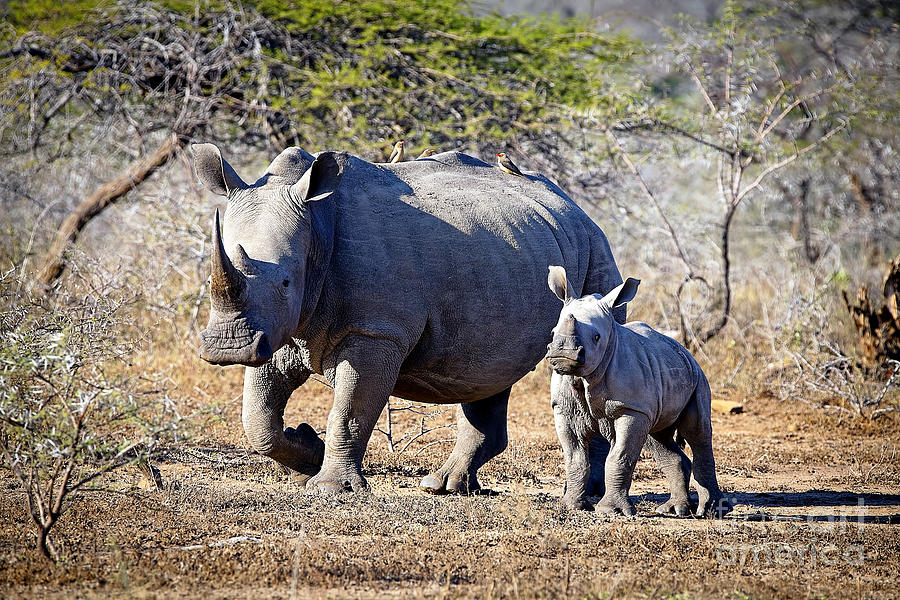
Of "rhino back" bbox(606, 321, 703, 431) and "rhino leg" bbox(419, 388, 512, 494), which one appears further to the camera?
"rhino leg" bbox(419, 388, 512, 494)

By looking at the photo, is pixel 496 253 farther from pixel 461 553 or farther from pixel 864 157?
pixel 864 157

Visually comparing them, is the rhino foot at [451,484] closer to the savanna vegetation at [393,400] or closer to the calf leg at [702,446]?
the savanna vegetation at [393,400]

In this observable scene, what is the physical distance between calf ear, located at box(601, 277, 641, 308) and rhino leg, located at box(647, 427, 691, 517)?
0.90 meters

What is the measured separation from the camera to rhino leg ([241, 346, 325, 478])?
6160 mm

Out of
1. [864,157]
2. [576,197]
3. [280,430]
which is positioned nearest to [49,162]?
[576,197]

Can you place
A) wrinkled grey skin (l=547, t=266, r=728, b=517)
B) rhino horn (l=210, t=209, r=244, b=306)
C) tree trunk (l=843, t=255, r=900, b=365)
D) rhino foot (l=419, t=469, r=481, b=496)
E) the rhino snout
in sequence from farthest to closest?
tree trunk (l=843, t=255, r=900, b=365), rhino foot (l=419, t=469, r=481, b=496), wrinkled grey skin (l=547, t=266, r=728, b=517), the rhino snout, rhino horn (l=210, t=209, r=244, b=306)

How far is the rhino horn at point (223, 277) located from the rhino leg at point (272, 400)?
1130mm

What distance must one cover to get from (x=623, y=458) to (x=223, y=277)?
2.36 metres

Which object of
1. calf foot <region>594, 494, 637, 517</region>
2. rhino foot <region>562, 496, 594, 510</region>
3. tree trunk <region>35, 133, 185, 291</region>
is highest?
calf foot <region>594, 494, 637, 517</region>

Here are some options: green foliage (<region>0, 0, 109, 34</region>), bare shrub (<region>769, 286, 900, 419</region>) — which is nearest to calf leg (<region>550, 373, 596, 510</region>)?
bare shrub (<region>769, 286, 900, 419</region>)

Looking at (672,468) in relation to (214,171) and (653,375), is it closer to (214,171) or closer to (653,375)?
(653,375)

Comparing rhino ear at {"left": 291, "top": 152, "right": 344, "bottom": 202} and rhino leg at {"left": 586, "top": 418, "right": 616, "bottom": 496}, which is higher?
rhino ear at {"left": 291, "top": 152, "right": 344, "bottom": 202}

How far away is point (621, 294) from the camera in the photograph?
237 inches

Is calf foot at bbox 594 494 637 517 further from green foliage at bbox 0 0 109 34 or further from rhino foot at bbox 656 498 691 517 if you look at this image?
green foliage at bbox 0 0 109 34
